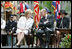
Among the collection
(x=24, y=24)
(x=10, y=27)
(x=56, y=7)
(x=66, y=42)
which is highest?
(x=56, y=7)

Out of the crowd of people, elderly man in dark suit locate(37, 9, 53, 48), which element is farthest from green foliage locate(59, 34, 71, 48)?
elderly man in dark suit locate(37, 9, 53, 48)

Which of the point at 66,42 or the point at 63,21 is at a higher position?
the point at 63,21

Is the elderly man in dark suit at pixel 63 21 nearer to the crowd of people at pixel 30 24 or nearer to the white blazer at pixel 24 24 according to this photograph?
the crowd of people at pixel 30 24

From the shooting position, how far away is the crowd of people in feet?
23.7

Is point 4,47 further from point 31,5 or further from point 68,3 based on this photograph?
point 68,3

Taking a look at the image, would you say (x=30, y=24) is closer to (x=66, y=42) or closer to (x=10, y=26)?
(x=10, y=26)

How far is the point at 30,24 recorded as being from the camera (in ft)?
24.0

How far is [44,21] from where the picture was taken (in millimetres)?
7277

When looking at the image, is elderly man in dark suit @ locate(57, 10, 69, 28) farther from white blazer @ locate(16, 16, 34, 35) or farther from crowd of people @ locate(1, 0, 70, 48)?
white blazer @ locate(16, 16, 34, 35)

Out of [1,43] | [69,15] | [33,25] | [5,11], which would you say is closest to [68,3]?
[69,15]

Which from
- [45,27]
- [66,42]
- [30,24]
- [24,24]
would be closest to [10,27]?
[24,24]

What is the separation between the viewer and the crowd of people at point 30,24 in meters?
7.21

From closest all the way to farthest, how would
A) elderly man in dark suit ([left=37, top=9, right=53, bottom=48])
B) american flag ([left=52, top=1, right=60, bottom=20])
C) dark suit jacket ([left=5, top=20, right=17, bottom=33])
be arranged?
elderly man in dark suit ([left=37, top=9, right=53, bottom=48]) → dark suit jacket ([left=5, top=20, right=17, bottom=33]) → american flag ([left=52, top=1, right=60, bottom=20])

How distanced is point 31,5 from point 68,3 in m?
1.42
